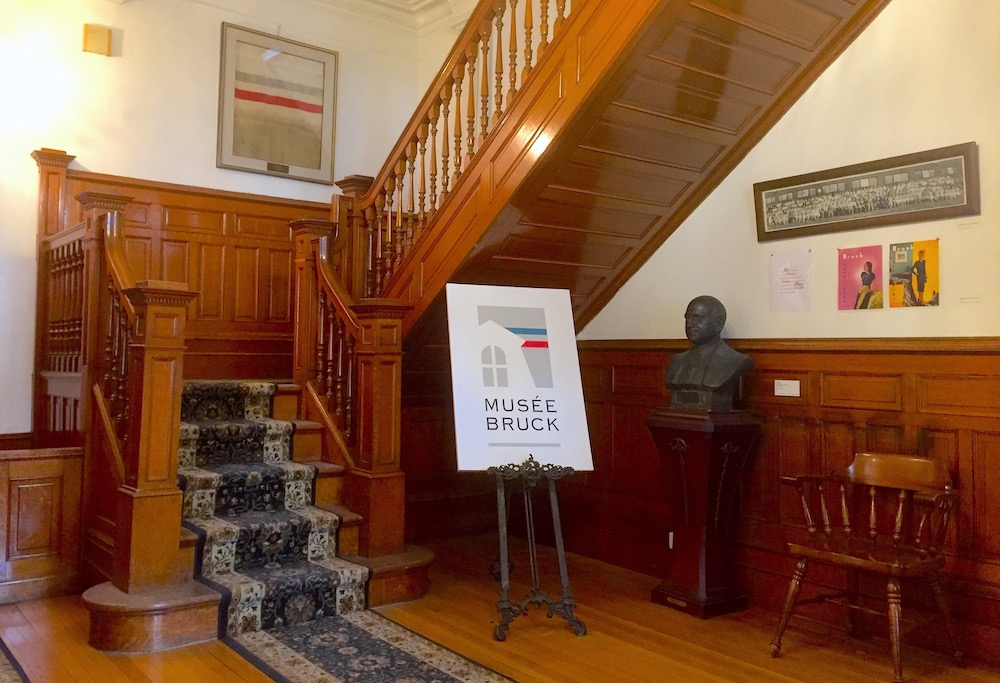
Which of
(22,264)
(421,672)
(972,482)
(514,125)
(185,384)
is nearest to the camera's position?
(421,672)

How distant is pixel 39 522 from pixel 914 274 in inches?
166

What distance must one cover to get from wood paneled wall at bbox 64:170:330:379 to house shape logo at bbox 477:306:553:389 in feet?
7.37

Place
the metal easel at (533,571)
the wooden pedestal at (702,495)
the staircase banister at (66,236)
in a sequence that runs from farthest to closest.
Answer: the staircase banister at (66,236) < the wooden pedestal at (702,495) < the metal easel at (533,571)

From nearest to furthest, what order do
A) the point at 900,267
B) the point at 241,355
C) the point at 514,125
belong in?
the point at 900,267
the point at 514,125
the point at 241,355

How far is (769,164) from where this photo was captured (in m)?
3.99

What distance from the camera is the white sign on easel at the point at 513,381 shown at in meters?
3.80

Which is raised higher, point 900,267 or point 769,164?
point 769,164

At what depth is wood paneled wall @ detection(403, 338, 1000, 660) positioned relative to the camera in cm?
321

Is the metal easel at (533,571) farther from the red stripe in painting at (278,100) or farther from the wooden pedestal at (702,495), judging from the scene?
the red stripe in painting at (278,100)

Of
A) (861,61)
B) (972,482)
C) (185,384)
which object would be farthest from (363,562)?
(861,61)

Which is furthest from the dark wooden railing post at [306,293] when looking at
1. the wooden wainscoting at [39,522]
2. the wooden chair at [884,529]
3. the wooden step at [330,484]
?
the wooden chair at [884,529]

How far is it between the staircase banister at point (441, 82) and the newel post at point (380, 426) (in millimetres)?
985

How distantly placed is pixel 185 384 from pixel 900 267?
3.62 meters

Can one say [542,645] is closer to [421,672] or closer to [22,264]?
[421,672]
